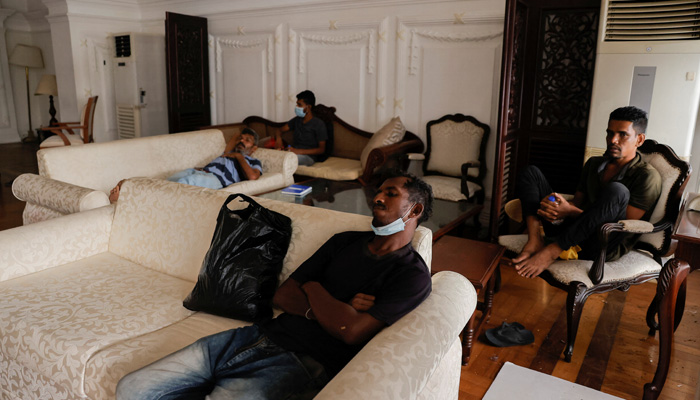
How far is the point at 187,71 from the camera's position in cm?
594

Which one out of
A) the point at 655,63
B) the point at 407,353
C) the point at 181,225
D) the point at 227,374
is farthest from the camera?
the point at 655,63

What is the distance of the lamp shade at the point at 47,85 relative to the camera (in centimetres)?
→ 745

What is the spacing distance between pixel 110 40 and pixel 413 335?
21.4 ft

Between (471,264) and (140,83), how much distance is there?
17.3 feet

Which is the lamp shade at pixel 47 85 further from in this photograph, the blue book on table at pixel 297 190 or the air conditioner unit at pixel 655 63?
the air conditioner unit at pixel 655 63

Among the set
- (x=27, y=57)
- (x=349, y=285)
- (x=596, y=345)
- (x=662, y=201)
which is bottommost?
(x=596, y=345)

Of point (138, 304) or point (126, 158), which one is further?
point (126, 158)

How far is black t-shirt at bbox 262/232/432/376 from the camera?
1.57 meters

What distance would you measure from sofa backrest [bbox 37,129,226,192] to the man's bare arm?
2525 mm

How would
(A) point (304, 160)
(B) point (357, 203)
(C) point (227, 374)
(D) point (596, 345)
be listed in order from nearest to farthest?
(C) point (227, 374)
(D) point (596, 345)
(B) point (357, 203)
(A) point (304, 160)

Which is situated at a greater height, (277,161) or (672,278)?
(277,161)

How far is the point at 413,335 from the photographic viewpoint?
1453mm

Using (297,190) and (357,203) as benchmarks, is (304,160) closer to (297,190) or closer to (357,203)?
(297,190)

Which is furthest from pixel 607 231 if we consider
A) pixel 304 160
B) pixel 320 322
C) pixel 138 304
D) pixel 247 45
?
pixel 247 45
